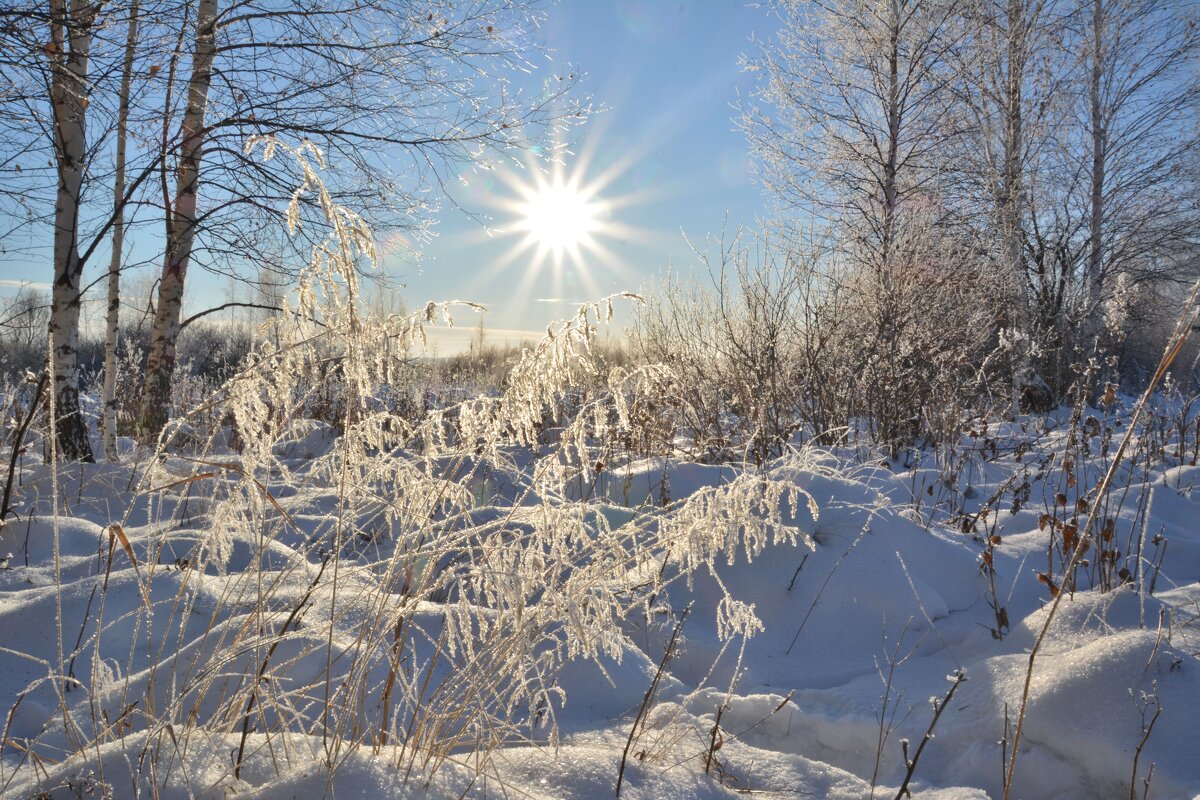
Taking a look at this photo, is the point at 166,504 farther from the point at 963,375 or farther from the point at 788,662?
the point at 963,375

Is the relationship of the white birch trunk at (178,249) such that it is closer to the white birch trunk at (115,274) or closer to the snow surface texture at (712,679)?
the white birch trunk at (115,274)

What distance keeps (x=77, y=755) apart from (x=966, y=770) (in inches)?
79.5

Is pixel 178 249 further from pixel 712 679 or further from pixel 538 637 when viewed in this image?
pixel 538 637

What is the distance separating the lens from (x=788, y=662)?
8.25ft

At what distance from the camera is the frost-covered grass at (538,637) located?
4.41 ft

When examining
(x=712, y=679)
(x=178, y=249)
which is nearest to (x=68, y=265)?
(x=178, y=249)

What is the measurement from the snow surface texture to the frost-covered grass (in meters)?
0.01

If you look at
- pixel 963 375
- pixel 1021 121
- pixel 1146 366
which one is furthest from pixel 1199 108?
pixel 963 375

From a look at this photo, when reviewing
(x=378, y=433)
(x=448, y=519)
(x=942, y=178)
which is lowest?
(x=448, y=519)

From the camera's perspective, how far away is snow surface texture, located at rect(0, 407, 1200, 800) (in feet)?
4.41

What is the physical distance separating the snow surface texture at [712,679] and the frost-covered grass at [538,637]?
0.01m

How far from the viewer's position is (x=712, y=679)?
239 centimetres

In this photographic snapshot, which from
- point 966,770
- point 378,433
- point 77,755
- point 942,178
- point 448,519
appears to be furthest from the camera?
point 942,178

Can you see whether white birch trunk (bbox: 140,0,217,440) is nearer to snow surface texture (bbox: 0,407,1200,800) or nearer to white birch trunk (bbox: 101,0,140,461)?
white birch trunk (bbox: 101,0,140,461)
